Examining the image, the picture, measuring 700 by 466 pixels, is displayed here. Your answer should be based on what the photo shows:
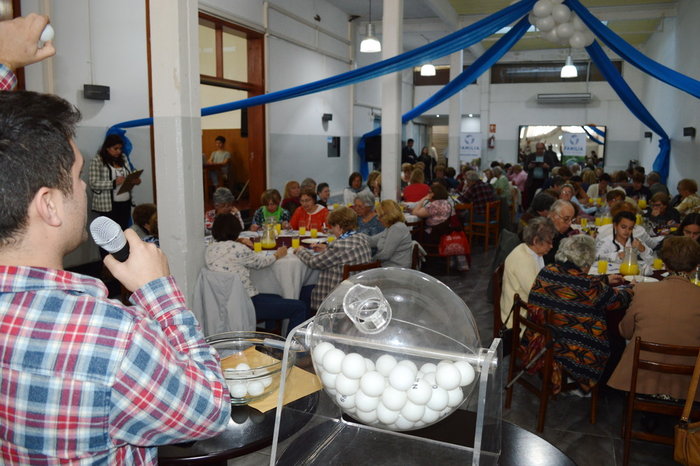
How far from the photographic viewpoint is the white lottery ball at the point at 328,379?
50.5 inches

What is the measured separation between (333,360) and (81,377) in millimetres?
524

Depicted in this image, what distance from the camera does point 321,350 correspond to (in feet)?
4.31

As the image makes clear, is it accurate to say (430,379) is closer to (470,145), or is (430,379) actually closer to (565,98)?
(470,145)

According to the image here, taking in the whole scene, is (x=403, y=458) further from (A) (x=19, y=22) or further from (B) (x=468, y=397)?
(A) (x=19, y=22)

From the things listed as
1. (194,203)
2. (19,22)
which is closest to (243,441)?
(19,22)

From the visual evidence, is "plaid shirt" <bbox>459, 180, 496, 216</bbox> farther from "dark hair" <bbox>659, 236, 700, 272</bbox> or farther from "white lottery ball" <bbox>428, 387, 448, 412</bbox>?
"white lottery ball" <bbox>428, 387, 448, 412</bbox>

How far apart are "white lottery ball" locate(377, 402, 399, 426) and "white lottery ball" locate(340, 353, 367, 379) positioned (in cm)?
8

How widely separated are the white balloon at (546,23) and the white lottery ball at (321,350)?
6.08 metres

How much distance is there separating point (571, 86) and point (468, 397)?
1675 cm

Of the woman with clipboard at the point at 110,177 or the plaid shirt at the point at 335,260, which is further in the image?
the woman with clipboard at the point at 110,177

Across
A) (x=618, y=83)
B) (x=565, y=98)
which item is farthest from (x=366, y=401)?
(x=565, y=98)

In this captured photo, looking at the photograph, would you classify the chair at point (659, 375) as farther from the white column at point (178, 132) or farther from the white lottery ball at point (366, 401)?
the white column at point (178, 132)

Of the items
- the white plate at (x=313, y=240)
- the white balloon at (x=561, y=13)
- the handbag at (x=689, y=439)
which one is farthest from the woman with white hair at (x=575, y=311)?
the white balloon at (x=561, y=13)

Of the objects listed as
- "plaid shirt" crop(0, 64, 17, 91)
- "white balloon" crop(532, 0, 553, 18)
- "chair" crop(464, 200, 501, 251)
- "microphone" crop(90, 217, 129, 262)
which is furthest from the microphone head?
"chair" crop(464, 200, 501, 251)
